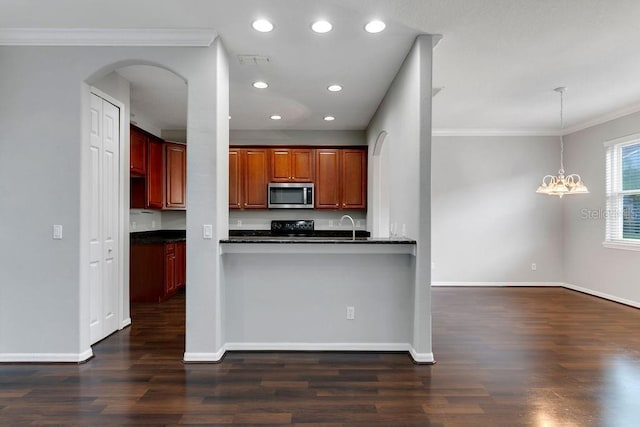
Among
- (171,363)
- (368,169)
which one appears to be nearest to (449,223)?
(368,169)

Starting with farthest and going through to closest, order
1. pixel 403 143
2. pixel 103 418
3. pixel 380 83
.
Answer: pixel 380 83 → pixel 403 143 → pixel 103 418

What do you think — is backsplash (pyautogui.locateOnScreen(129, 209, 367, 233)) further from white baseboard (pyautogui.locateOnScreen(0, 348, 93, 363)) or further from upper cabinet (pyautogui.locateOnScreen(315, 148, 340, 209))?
white baseboard (pyautogui.locateOnScreen(0, 348, 93, 363))

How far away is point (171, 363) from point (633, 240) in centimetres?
621

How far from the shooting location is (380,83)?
439 centimetres

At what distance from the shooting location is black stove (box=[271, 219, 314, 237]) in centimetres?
682

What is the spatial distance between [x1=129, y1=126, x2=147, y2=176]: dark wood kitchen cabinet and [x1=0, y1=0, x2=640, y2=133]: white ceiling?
1.77 ft

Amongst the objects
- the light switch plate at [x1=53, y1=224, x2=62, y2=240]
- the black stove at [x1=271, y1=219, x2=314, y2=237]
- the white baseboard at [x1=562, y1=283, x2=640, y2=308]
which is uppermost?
the light switch plate at [x1=53, y1=224, x2=62, y2=240]

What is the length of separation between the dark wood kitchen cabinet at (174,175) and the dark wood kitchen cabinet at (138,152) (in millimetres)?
582

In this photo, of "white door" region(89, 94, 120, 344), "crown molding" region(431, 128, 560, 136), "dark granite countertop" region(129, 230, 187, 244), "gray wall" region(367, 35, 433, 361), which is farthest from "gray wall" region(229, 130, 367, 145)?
"gray wall" region(367, 35, 433, 361)

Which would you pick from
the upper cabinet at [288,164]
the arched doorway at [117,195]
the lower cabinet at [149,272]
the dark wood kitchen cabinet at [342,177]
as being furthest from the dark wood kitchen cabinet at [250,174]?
the arched doorway at [117,195]

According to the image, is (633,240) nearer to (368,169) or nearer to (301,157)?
(368,169)

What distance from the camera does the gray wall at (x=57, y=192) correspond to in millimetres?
3203

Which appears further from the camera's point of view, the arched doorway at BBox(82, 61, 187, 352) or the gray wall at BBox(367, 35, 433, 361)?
the arched doorway at BBox(82, 61, 187, 352)

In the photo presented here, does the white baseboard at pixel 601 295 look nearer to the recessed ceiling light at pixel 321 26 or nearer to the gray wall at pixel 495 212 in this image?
the gray wall at pixel 495 212
